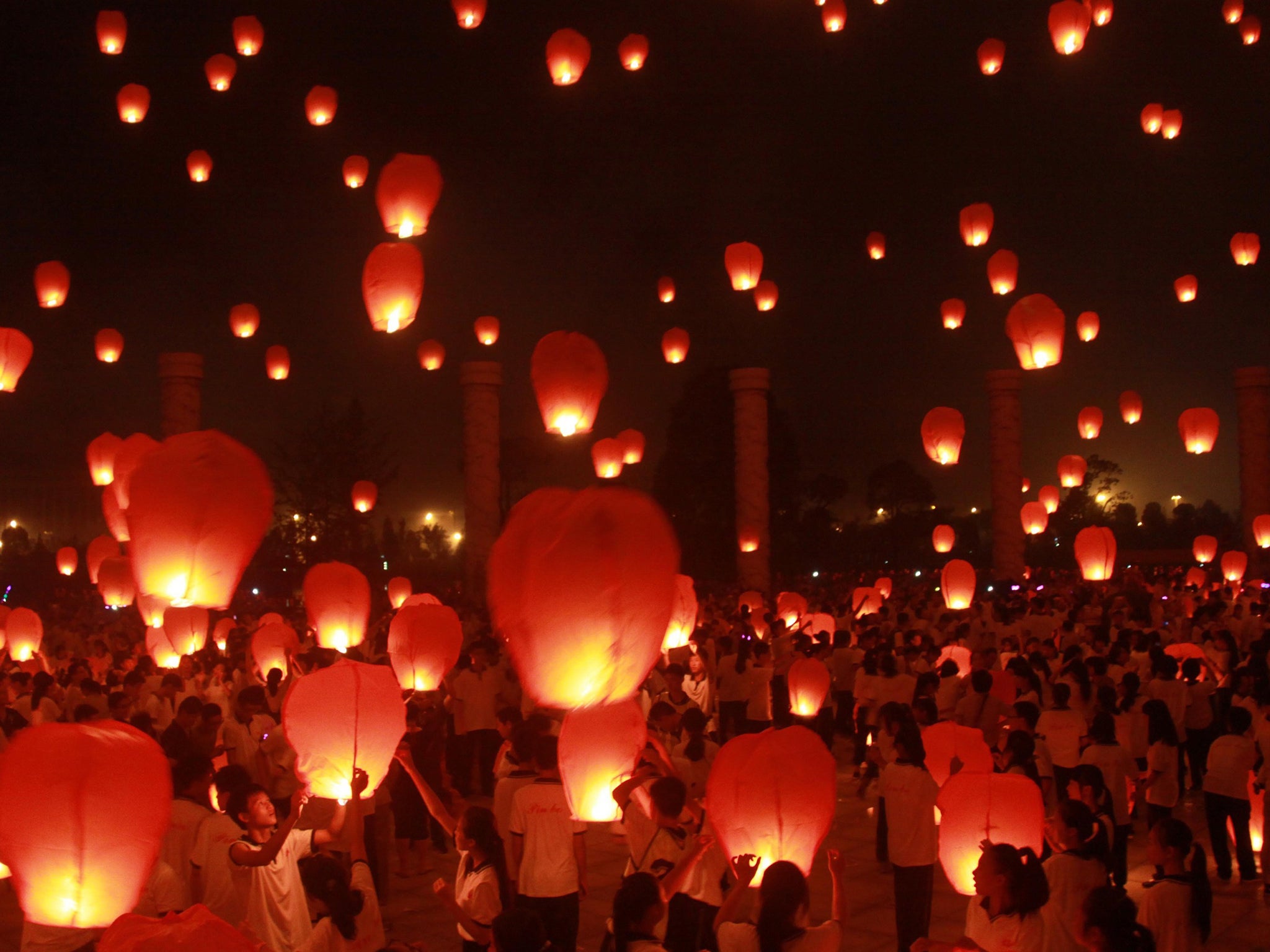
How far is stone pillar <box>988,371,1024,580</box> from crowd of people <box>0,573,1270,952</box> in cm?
1243

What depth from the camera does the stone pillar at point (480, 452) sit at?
2920 cm

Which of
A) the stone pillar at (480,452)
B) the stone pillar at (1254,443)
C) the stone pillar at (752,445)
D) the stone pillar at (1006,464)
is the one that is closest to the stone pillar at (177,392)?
the stone pillar at (480,452)

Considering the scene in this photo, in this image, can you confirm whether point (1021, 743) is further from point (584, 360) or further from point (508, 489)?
point (508, 489)

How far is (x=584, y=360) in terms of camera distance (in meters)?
7.62

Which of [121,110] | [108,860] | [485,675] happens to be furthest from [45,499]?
[108,860]

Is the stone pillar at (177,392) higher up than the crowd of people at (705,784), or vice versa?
the stone pillar at (177,392)

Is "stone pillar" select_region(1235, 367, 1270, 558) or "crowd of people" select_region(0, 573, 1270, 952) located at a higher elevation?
"stone pillar" select_region(1235, 367, 1270, 558)

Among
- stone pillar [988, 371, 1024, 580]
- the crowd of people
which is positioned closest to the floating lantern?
the crowd of people

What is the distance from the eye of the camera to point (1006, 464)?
29.3m

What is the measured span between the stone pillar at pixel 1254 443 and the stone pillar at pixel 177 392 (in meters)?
24.3

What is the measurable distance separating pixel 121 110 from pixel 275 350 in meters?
6.22

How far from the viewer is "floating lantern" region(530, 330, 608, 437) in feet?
25.0

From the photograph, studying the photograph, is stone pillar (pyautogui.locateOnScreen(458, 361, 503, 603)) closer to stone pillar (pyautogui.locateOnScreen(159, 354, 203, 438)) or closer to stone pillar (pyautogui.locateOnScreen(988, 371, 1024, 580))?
stone pillar (pyautogui.locateOnScreen(159, 354, 203, 438))

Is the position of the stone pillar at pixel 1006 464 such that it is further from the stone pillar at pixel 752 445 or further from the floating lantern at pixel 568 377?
the floating lantern at pixel 568 377
